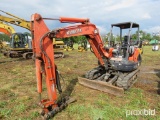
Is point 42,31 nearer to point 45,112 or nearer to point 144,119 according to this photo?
point 45,112

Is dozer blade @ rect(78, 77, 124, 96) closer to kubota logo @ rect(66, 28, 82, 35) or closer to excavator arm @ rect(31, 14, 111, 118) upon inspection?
excavator arm @ rect(31, 14, 111, 118)

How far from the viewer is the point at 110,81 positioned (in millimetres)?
6496

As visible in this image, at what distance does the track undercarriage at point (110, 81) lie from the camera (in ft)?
19.9

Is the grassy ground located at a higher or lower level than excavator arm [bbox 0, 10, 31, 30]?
lower

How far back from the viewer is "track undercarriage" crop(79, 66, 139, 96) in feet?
19.9

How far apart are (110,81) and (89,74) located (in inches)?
42.2

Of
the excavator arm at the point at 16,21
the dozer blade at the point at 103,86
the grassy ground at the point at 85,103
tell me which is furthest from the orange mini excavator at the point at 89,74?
the excavator arm at the point at 16,21

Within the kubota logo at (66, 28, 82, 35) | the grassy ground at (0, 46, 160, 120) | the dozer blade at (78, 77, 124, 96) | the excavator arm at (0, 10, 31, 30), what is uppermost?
the excavator arm at (0, 10, 31, 30)

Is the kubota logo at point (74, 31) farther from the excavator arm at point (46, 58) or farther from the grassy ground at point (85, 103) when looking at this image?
the grassy ground at point (85, 103)

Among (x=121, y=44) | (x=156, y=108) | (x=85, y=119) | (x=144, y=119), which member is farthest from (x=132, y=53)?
(x=85, y=119)

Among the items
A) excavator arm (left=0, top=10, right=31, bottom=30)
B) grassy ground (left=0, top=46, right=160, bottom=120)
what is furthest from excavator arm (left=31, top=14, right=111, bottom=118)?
excavator arm (left=0, top=10, right=31, bottom=30)

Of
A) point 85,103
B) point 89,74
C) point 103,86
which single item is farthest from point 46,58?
point 89,74

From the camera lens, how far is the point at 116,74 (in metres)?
7.25

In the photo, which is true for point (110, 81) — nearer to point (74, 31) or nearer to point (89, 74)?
point (89, 74)
